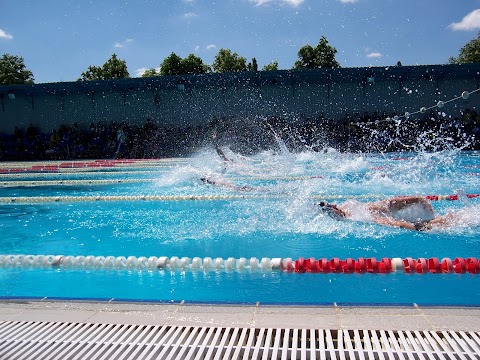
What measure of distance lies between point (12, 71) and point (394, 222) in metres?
41.4

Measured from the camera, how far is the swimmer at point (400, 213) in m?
4.68

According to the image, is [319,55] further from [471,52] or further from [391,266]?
[391,266]

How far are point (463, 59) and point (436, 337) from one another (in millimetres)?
47408

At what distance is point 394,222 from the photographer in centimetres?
471

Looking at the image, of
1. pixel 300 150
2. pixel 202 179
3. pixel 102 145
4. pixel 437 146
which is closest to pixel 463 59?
pixel 437 146

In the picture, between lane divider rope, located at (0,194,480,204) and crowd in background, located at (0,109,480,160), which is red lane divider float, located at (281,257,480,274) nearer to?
lane divider rope, located at (0,194,480,204)

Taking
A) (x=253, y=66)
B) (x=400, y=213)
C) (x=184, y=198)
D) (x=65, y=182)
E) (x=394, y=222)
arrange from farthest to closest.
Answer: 1. (x=253, y=66)
2. (x=65, y=182)
3. (x=184, y=198)
4. (x=400, y=213)
5. (x=394, y=222)

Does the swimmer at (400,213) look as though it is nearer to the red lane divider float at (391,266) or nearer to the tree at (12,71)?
the red lane divider float at (391,266)

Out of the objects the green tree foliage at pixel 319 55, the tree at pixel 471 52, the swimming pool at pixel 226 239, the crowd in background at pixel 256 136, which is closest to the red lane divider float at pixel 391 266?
the swimming pool at pixel 226 239

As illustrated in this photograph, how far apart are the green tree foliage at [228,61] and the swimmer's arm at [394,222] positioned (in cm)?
3651

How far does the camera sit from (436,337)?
6.42 ft

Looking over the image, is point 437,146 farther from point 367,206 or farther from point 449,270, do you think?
point 449,270

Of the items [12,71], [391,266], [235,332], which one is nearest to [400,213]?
[391,266]

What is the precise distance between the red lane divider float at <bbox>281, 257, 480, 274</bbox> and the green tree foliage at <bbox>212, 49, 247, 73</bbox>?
38.3 m
